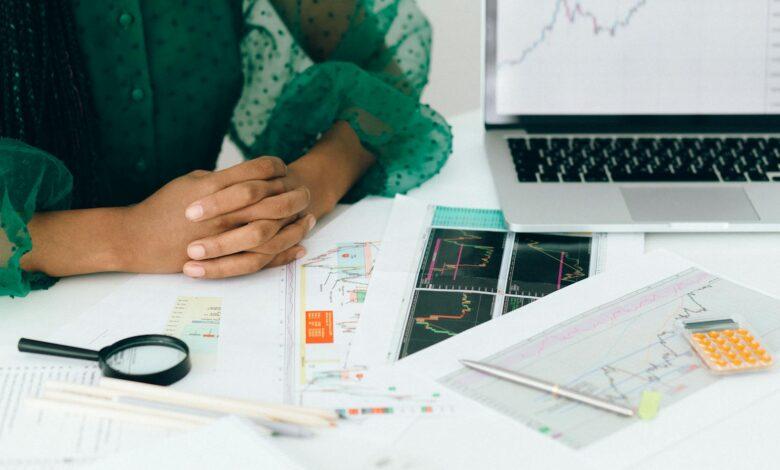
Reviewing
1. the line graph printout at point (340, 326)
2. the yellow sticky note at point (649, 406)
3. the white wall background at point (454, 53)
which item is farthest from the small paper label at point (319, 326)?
the white wall background at point (454, 53)

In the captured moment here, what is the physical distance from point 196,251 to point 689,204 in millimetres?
506

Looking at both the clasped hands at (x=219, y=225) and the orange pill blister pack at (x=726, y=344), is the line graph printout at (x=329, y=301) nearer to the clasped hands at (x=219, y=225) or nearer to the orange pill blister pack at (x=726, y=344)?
the clasped hands at (x=219, y=225)

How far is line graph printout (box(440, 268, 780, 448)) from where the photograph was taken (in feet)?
2.01

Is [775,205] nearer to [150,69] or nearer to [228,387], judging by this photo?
[228,387]

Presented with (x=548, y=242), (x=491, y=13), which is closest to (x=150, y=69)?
(x=491, y=13)

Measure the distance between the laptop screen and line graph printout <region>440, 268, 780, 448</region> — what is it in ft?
1.14

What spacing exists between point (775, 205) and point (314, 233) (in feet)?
1.58

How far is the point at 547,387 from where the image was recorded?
632 millimetres

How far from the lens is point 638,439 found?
Answer: 584 mm

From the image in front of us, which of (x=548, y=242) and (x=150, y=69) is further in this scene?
(x=150, y=69)

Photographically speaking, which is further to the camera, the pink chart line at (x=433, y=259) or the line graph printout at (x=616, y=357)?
the pink chart line at (x=433, y=259)

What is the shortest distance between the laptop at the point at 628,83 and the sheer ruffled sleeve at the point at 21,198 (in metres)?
0.47

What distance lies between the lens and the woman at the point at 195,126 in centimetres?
82

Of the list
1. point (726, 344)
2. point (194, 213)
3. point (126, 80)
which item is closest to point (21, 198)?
point (194, 213)
